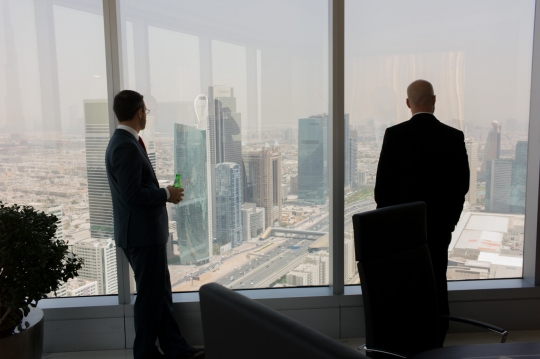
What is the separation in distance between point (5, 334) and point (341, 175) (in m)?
2.22

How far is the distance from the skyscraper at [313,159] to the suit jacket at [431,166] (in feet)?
1.99

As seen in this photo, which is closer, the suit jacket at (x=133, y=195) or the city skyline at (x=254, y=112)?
the suit jacket at (x=133, y=195)

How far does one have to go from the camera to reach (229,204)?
3.36m

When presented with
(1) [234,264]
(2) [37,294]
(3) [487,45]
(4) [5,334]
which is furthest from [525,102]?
(4) [5,334]

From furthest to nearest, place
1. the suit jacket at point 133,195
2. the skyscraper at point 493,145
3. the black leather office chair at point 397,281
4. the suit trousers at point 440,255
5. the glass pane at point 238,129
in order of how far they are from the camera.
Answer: the skyscraper at point 493,145
the glass pane at point 238,129
the suit trousers at point 440,255
the suit jacket at point 133,195
the black leather office chair at point 397,281

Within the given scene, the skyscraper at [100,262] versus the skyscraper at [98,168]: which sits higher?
the skyscraper at [98,168]

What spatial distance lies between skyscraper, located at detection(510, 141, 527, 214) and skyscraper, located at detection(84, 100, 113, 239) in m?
2.84

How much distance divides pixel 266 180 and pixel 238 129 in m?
0.40

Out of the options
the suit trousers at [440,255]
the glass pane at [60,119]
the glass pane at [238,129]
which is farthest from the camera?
the glass pane at [238,129]

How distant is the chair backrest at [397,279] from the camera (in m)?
1.85

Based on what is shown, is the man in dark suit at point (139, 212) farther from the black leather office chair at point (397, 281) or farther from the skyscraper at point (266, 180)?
the black leather office chair at point (397, 281)

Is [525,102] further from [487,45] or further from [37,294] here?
[37,294]

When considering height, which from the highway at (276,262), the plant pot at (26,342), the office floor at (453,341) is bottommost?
the office floor at (453,341)

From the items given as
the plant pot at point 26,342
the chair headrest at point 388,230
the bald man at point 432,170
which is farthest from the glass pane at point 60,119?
the chair headrest at point 388,230
